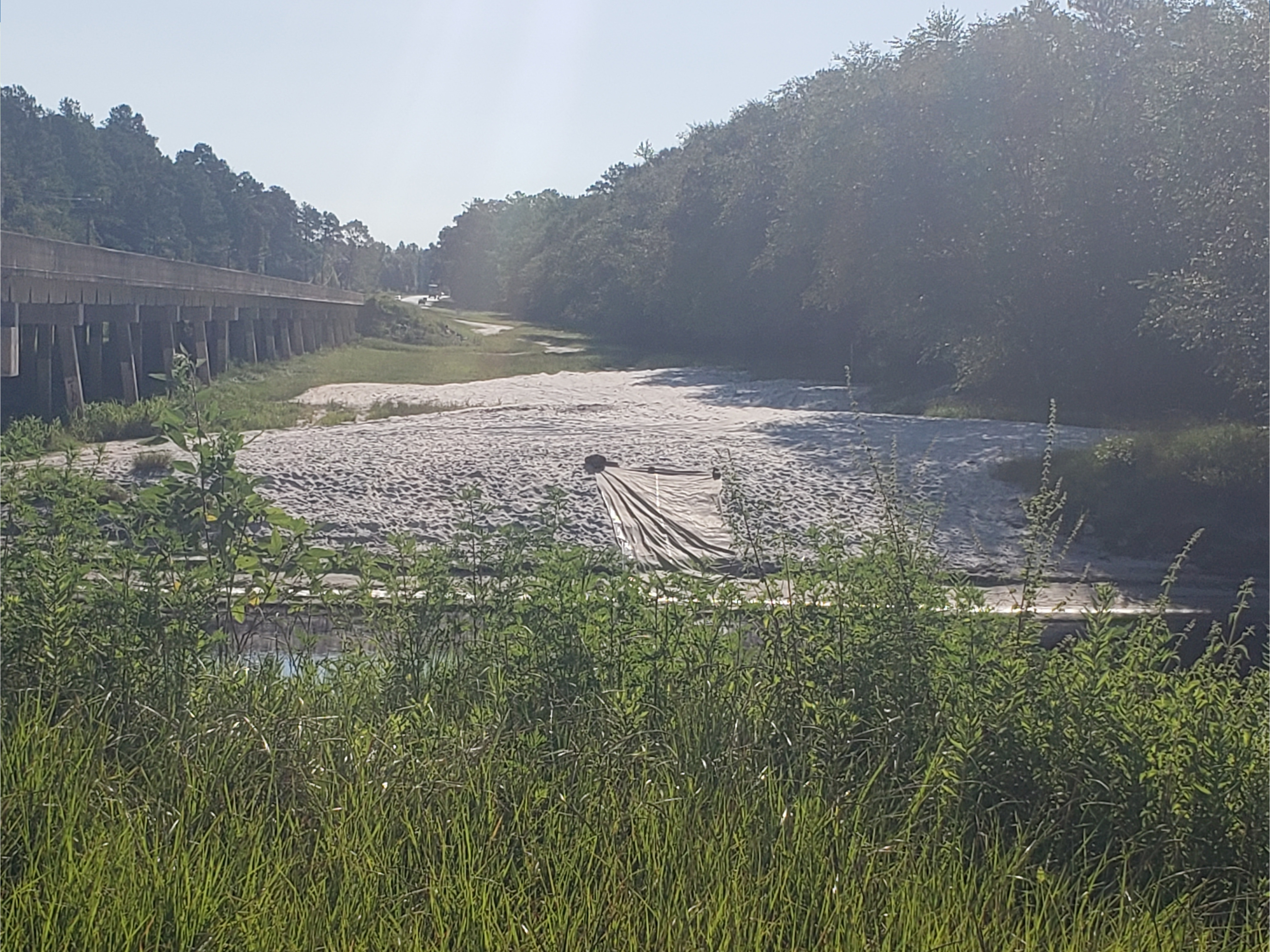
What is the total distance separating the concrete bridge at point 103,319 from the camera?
2034 cm

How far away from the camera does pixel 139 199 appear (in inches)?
3445

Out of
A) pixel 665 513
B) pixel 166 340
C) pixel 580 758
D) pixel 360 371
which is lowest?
pixel 665 513

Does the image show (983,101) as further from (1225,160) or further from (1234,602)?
(1234,602)

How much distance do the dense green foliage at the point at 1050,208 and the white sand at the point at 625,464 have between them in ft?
11.6

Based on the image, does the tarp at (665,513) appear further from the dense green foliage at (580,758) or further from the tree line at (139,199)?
the tree line at (139,199)

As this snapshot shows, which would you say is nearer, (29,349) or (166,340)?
(29,349)

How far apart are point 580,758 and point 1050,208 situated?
2279 centimetres

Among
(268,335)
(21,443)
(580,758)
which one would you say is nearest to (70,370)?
(21,443)

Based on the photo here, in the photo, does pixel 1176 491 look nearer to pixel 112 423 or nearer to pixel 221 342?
pixel 112 423

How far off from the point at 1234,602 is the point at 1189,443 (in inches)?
206

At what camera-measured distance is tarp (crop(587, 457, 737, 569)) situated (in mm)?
14188

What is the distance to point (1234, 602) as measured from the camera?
1365 cm

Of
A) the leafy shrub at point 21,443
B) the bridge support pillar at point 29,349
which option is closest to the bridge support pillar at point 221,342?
the bridge support pillar at point 29,349

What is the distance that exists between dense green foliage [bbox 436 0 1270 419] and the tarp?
676 centimetres
